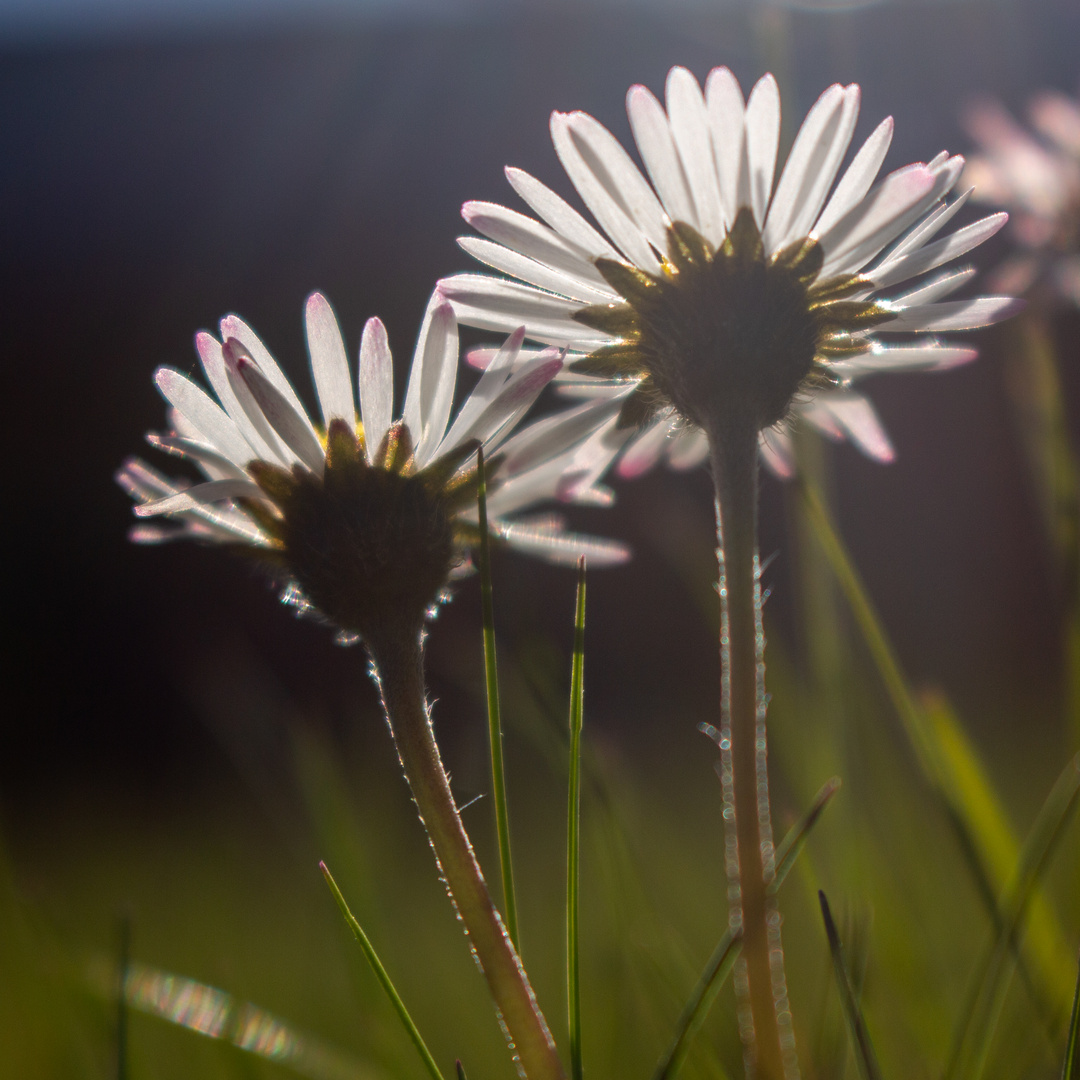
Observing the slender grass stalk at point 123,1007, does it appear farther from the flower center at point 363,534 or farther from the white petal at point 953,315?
the white petal at point 953,315

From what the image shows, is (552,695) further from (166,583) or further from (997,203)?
(166,583)

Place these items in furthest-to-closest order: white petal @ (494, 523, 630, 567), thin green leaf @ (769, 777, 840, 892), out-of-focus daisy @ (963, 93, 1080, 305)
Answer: out-of-focus daisy @ (963, 93, 1080, 305)
white petal @ (494, 523, 630, 567)
thin green leaf @ (769, 777, 840, 892)

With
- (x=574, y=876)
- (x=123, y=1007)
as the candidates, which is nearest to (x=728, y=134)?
(x=574, y=876)

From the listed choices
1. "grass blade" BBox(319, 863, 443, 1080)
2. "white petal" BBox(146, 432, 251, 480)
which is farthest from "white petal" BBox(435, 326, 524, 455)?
"grass blade" BBox(319, 863, 443, 1080)

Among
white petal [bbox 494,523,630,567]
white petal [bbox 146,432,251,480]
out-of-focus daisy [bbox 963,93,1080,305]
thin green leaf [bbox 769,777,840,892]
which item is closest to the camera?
thin green leaf [bbox 769,777,840,892]

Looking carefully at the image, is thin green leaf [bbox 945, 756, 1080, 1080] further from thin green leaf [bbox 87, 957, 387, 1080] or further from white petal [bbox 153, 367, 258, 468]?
white petal [bbox 153, 367, 258, 468]

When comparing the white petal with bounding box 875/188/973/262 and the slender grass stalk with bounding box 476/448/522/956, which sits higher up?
the white petal with bounding box 875/188/973/262
